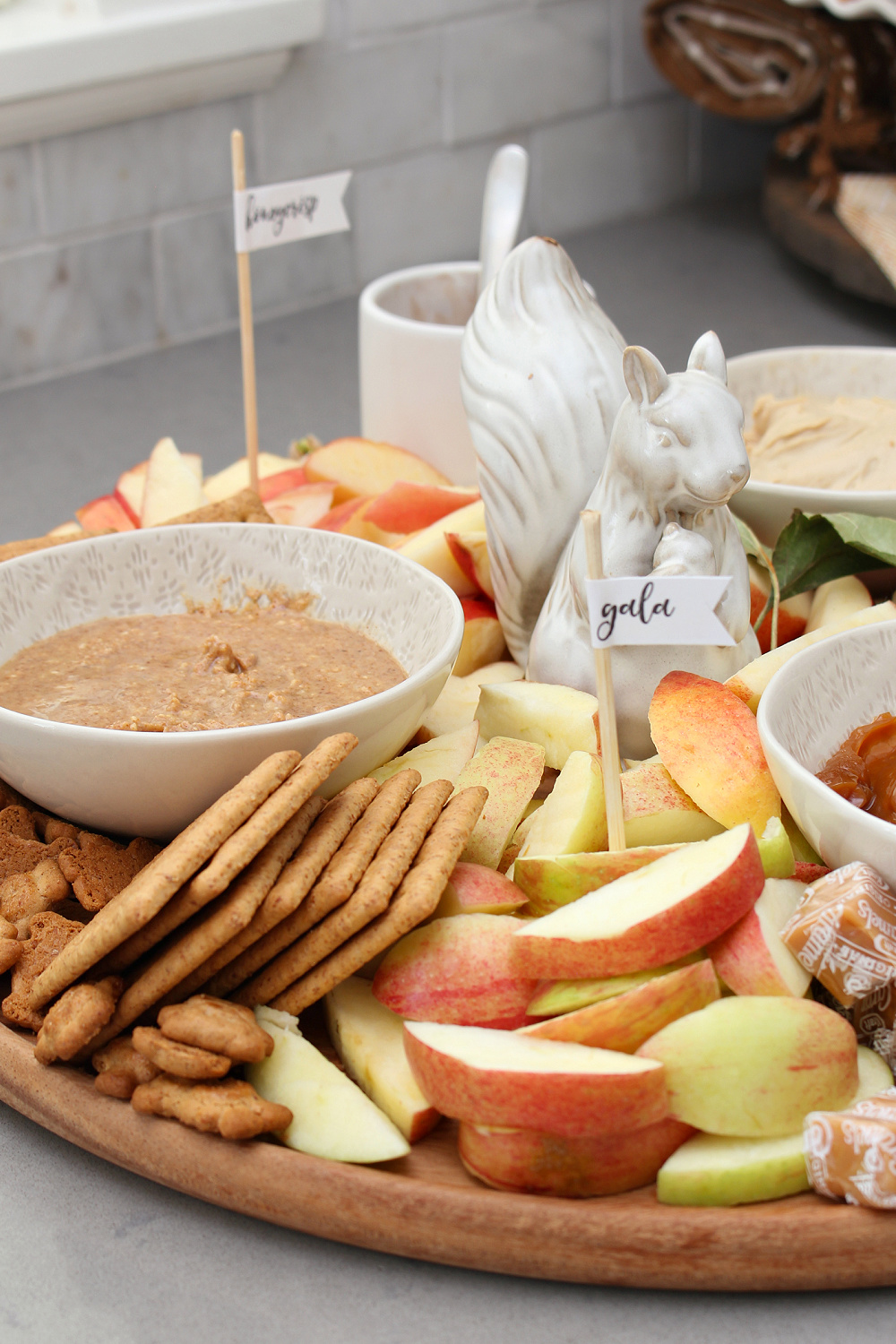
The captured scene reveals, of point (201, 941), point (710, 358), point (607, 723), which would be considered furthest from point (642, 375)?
point (201, 941)

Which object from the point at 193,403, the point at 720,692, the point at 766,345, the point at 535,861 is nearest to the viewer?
the point at 535,861

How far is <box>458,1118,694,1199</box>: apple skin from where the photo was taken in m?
0.69

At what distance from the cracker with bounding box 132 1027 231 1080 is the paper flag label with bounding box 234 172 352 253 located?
0.73 metres

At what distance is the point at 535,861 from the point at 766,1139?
193 mm

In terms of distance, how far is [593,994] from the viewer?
2.43 feet

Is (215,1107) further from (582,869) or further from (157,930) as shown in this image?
(582,869)

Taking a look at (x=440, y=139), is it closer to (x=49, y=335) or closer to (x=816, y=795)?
(x=49, y=335)

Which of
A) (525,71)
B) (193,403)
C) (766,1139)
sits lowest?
(193,403)

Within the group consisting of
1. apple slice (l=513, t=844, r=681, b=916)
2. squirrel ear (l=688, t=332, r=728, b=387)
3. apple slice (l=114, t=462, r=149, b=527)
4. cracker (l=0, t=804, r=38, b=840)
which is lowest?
apple slice (l=114, t=462, r=149, b=527)

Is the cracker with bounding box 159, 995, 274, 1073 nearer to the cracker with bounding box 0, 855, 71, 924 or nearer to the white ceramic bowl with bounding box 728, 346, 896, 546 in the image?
the cracker with bounding box 0, 855, 71, 924

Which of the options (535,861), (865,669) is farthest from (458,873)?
(865,669)

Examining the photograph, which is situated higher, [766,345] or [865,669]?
[865,669]

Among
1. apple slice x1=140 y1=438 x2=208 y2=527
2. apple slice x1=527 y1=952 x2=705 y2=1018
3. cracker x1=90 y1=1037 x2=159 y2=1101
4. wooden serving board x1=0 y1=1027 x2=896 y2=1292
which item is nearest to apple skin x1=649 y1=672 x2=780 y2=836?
apple slice x1=527 y1=952 x2=705 y2=1018

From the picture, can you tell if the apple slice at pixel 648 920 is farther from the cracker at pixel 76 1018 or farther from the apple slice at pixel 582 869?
the cracker at pixel 76 1018
